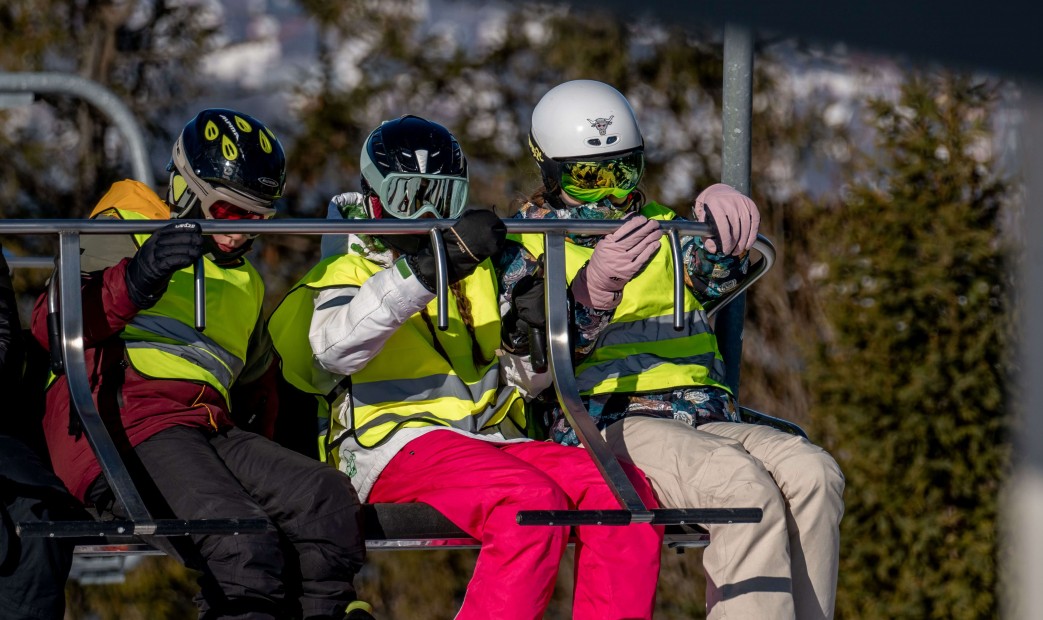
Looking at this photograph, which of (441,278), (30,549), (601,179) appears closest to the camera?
(30,549)

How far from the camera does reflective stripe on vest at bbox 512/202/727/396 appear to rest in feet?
13.1

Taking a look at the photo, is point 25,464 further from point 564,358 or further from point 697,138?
point 697,138

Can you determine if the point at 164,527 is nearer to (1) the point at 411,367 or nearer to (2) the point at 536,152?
(1) the point at 411,367

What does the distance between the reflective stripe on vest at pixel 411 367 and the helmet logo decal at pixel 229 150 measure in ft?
1.15

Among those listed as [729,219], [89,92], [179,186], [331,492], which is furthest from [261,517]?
[89,92]

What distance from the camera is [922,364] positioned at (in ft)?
26.4

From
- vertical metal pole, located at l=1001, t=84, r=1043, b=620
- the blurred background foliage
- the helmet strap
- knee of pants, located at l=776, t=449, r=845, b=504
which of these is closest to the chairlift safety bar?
knee of pants, located at l=776, t=449, r=845, b=504

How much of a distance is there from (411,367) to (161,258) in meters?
0.76

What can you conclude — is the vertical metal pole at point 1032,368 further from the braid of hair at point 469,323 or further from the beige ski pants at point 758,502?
the braid of hair at point 469,323

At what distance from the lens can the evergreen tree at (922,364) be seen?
307 inches

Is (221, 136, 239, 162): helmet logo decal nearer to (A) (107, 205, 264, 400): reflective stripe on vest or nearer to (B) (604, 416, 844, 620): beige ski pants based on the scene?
(A) (107, 205, 264, 400): reflective stripe on vest

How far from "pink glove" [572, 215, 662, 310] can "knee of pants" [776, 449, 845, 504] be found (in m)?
0.58

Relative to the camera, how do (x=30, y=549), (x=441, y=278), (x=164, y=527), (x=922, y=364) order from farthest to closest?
1. (x=922, y=364)
2. (x=441, y=278)
3. (x=30, y=549)
4. (x=164, y=527)

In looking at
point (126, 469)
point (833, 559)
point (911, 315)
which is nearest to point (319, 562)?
point (126, 469)
